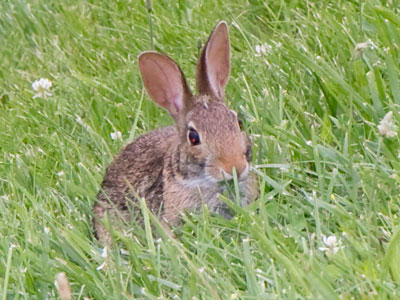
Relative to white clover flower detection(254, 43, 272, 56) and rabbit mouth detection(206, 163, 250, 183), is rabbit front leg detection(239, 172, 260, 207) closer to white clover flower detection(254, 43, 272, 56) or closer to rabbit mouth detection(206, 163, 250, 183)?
rabbit mouth detection(206, 163, 250, 183)

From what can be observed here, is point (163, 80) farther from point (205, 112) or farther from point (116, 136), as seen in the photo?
point (116, 136)

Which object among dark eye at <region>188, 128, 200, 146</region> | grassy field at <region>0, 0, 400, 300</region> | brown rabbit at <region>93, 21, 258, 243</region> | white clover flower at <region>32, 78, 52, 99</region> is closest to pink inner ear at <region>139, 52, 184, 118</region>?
brown rabbit at <region>93, 21, 258, 243</region>

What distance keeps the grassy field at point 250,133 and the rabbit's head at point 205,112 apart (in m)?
0.19

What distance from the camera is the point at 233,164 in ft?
15.2

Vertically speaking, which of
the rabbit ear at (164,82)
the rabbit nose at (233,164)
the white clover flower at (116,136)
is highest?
the rabbit ear at (164,82)

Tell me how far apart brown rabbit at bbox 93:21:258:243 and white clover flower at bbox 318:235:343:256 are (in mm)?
765

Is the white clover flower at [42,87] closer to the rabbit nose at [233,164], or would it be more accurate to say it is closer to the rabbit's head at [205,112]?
the rabbit's head at [205,112]

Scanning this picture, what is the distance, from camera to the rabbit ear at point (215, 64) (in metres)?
5.08

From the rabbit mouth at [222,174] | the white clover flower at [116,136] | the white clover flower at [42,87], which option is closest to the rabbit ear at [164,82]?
the rabbit mouth at [222,174]

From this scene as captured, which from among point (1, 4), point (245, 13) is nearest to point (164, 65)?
point (245, 13)

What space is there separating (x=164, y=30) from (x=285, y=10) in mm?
827

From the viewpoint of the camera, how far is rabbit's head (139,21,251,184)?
4.71m

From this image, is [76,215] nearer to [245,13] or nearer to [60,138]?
[60,138]

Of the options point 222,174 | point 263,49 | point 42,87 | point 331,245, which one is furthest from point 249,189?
point 42,87
